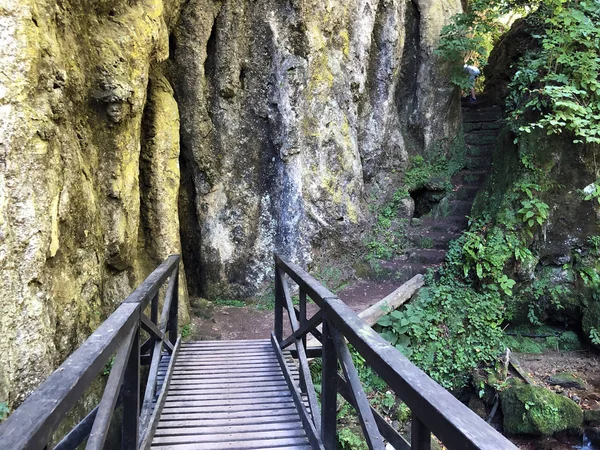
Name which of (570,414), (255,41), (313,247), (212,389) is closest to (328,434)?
(212,389)

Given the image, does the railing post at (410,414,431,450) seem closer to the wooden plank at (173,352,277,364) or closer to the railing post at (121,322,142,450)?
the railing post at (121,322,142,450)

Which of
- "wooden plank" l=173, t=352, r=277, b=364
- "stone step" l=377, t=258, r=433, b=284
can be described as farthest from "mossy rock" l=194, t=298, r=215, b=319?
"stone step" l=377, t=258, r=433, b=284

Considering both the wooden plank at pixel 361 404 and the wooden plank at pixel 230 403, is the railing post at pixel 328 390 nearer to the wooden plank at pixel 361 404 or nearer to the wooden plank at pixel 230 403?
the wooden plank at pixel 361 404

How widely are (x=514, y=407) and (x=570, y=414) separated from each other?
2.46 ft

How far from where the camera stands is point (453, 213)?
32.6ft

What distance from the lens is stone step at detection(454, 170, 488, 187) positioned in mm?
10562

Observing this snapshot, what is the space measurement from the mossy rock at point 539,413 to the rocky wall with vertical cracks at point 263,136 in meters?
4.15

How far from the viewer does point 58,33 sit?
13.2 feet

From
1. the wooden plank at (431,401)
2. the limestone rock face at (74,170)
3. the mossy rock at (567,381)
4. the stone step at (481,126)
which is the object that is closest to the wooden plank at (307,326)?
the wooden plank at (431,401)

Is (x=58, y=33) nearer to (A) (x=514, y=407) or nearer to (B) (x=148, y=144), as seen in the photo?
(B) (x=148, y=144)

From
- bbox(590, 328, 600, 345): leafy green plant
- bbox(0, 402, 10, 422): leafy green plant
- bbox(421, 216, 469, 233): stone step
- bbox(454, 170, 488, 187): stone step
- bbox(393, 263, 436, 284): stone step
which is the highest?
bbox(454, 170, 488, 187): stone step

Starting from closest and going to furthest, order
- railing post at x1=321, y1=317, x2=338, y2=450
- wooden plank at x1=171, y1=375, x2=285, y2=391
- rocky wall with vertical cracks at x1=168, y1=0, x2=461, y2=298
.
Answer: railing post at x1=321, y1=317, x2=338, y2=450 < wooden plank at x1=171, y1=375, x2=285, y2=391 < rocky wall with vertical cracks at x1=168, y1=0, x2=461, y2=298

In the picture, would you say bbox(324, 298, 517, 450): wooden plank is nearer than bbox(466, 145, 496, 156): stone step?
Yes

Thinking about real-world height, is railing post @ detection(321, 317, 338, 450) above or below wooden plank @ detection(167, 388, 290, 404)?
above
